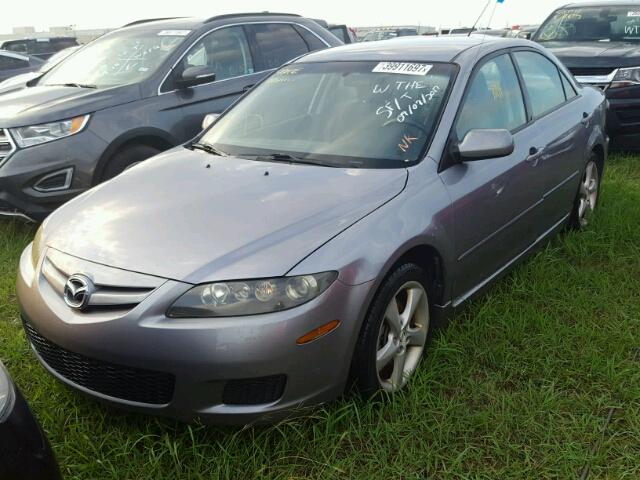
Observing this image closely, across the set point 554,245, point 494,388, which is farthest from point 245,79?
point 494,388

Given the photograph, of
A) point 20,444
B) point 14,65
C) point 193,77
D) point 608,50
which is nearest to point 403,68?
point 193,77

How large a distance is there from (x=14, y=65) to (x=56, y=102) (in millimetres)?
7130

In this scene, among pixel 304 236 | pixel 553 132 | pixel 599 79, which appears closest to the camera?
pixel 304 236

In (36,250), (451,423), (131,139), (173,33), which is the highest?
(173,33)

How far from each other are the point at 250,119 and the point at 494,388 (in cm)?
191

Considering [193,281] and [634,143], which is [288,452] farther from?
[634,143]

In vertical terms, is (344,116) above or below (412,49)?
below

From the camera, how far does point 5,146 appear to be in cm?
458

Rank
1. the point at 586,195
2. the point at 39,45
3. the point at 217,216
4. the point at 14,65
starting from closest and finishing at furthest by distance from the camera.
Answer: the point at 217,216 < the point at 586,195 < the point at 14,65 < the point at 39,45

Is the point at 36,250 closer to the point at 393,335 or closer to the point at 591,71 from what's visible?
the point at 393,335

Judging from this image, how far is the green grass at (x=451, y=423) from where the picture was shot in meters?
2.42

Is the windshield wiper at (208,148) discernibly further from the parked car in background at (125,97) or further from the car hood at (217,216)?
the parked car in background at (125,97)

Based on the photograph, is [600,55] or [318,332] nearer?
[318,332]

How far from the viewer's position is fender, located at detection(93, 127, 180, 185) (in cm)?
472
